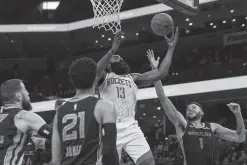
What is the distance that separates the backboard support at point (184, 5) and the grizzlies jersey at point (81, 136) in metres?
3.60

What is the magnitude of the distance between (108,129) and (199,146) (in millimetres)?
3058

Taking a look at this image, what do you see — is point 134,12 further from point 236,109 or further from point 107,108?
point 107,108

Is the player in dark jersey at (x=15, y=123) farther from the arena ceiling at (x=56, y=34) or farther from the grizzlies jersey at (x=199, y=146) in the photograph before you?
the arena ceiling at (x=56, y=34)

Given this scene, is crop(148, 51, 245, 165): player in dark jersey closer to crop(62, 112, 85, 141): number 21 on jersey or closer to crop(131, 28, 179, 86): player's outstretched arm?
crop(131, 28, 179, 86): player's outstretched arm

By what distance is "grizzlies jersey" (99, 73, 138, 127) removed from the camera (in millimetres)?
5672

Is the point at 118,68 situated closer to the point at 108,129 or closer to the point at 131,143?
the point at 131,143

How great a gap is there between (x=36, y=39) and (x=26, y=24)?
46.7 inches

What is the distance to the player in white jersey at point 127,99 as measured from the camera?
5.59m

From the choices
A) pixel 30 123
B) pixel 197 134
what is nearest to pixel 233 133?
pixel 197 134

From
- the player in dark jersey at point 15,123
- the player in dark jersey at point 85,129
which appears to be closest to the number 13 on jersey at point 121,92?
the player in dark jersey at point 15,123

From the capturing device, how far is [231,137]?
629cm

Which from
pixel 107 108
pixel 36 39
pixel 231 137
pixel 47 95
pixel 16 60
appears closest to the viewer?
pixel 107 108

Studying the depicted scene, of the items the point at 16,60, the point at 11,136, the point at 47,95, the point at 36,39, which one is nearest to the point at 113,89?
the point at 11,136

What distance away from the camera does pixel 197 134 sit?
6.12 metres
